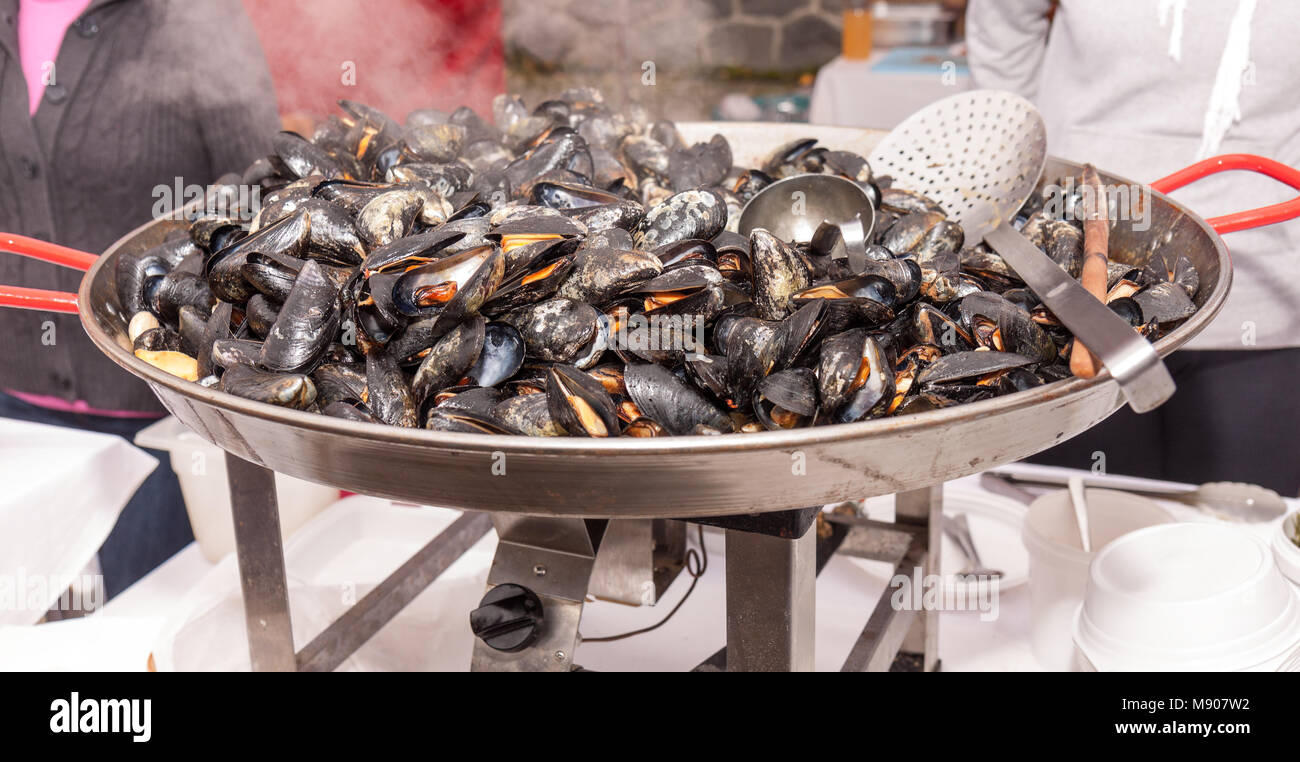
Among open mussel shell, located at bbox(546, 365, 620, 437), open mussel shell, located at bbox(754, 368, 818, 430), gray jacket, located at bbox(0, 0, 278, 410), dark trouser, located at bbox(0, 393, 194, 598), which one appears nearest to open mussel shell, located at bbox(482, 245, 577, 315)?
open mussel shell, located at bbox(546, 365, 620, 437)

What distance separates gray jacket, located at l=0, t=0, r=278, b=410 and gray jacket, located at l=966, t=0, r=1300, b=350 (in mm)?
1770

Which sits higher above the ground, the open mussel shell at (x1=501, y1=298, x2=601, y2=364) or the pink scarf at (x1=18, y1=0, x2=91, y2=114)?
the pink scarf at (x1=18, y1=0, x2=91, y2=114)

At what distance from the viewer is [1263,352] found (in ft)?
6.06

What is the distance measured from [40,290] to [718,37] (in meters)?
5.61

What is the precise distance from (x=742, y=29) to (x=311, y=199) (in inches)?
215

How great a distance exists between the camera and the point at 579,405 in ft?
2.31

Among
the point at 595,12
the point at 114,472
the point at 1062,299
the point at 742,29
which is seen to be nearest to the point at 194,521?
the point at 114,472

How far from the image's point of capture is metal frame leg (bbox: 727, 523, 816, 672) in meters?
0.80

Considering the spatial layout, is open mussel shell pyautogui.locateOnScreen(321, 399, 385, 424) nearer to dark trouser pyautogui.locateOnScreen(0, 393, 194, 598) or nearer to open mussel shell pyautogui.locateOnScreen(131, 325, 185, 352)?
open mussel shell pyautogui.locateOnScreen(131, 325, 185, 352)

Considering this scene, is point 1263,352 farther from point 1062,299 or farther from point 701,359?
point 701,359

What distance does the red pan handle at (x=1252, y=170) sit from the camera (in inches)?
36.5

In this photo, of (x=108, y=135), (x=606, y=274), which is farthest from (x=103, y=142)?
(x=606, y=274)

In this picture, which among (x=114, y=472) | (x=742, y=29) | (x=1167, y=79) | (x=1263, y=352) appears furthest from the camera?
(x=742, y=29)

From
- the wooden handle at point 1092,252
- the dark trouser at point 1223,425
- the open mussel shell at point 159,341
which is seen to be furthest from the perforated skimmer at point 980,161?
the dark trouser at point 1223,425
